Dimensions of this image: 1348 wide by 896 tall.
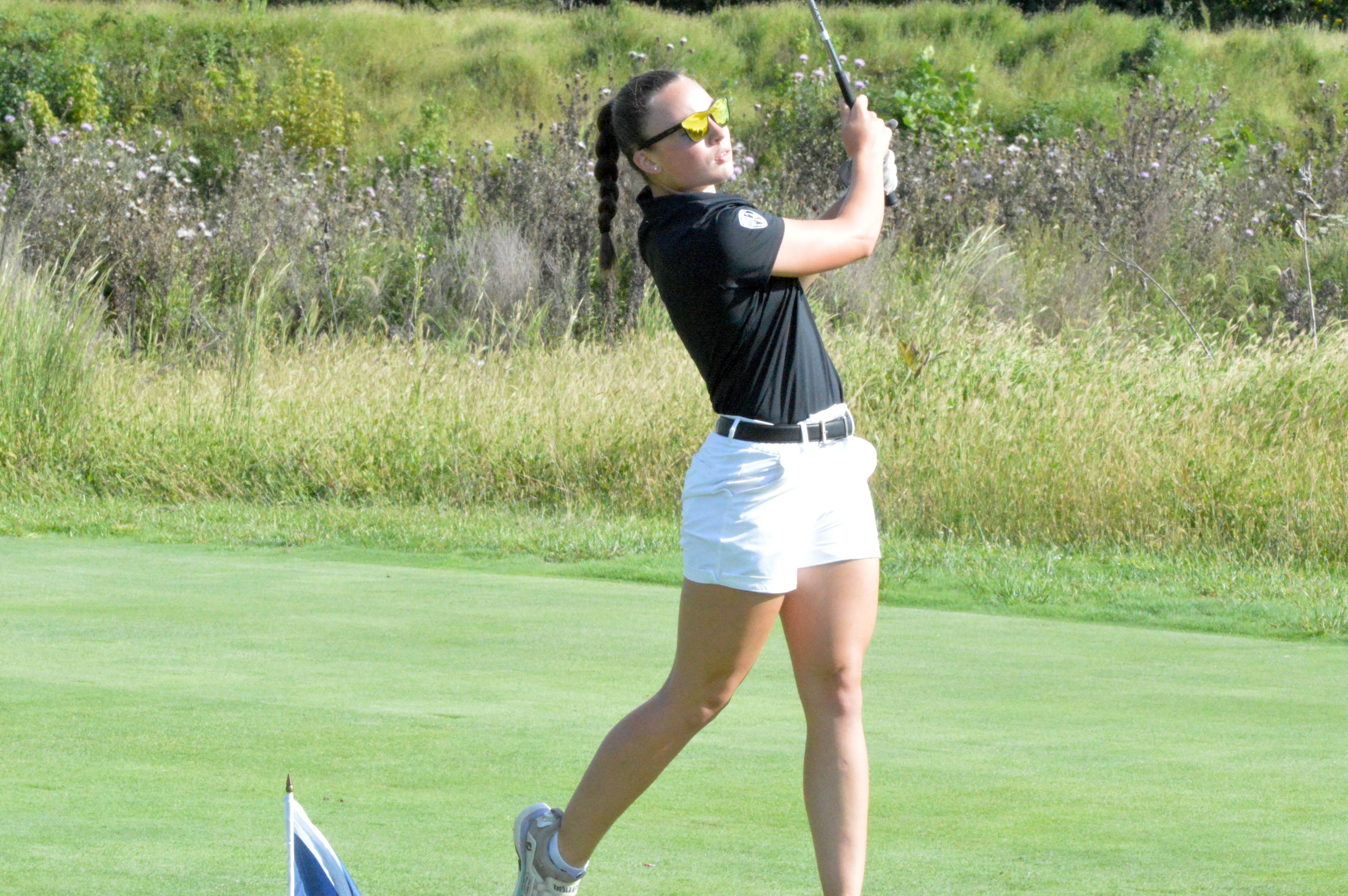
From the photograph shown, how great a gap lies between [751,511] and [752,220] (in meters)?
0.52

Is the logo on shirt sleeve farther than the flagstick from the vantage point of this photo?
Yes

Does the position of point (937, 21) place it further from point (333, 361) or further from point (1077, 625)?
point (1077, 625)

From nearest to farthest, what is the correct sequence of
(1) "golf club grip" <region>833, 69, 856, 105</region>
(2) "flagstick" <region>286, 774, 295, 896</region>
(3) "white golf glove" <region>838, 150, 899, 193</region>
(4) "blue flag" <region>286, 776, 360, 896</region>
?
(2) "flagstick" <region>286, 774, 295, 896</region> → (4) "blue flag" <region>286, 776, 360, 896</region> → (3) "white golf glove" <region>838, 150, 899, 193</region> → (1) "golf club grip" <region>833, 69, 856, 105</region>

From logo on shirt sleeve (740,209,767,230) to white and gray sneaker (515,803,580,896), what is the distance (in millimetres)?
1157

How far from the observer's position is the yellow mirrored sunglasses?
126 inches

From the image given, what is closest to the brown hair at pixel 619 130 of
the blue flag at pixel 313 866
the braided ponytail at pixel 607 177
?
the braided ponytail at pixel 607 177

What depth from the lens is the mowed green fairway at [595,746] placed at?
3422 millimetres

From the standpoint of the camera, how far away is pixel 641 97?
3.27 metres

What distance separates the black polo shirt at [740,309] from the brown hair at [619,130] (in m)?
0.20

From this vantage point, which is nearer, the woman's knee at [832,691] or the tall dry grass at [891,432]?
the woman's knee at [832,691]

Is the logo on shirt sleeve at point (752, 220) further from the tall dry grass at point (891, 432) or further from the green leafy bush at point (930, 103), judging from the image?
the green leafy bush at point (930, 103)

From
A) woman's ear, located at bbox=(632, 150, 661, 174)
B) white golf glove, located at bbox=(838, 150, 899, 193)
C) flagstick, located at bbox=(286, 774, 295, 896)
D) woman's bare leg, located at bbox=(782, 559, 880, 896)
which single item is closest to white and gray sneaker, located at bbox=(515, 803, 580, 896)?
woman's bare leg, located at bbox=(782, 559, 880, 896)

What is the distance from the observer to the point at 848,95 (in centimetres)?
356

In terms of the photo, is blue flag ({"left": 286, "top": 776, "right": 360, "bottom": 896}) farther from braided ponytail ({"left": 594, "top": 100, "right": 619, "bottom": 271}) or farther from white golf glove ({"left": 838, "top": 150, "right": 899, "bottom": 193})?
white golf glove ({"left": 838, "top": 150, "right": 899, "bottom": 193})
